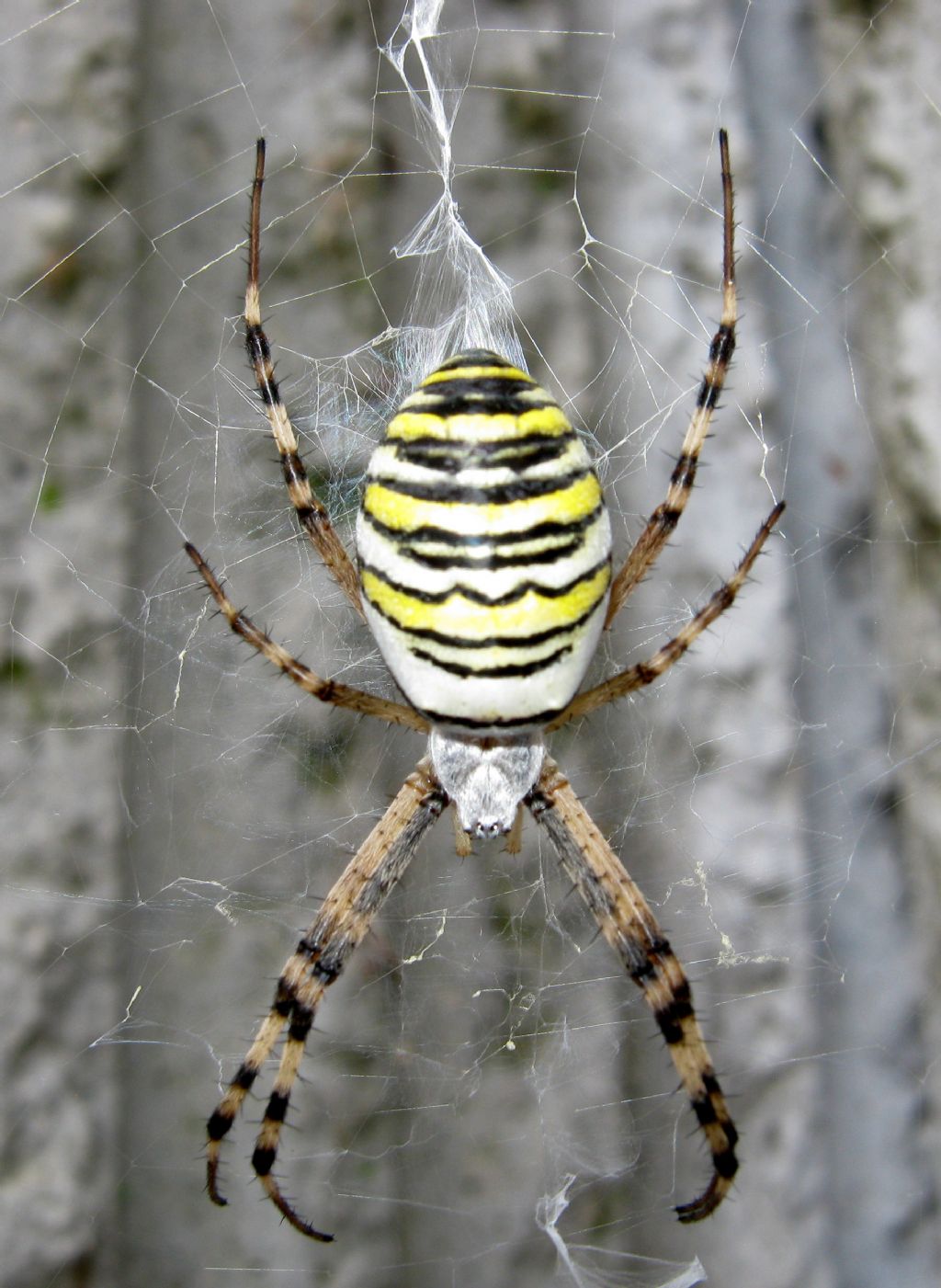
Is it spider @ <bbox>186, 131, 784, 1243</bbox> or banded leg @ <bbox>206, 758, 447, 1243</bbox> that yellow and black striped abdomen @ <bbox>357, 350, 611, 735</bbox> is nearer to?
spider @ <bbox>186, 131, 784, 1243</bbox>

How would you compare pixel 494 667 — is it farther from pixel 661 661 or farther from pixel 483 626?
pixel 661 661

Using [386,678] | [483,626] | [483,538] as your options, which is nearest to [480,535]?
[483,538]

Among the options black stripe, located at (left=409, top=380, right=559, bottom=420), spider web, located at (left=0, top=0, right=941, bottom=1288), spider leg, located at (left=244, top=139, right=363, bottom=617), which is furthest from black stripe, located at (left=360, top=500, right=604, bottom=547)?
spider web, located at (left=0, top=0, right=941, bottom=1288)

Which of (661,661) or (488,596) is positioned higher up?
(488,596)

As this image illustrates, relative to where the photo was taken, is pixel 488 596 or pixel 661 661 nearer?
pixel 488 596

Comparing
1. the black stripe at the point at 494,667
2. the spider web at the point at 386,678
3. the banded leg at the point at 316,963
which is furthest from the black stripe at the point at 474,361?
the banded leg at the point at 316,963

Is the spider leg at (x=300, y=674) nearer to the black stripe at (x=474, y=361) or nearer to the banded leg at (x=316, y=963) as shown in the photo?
the banded leg at (x=316, y=963)
